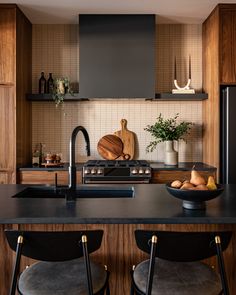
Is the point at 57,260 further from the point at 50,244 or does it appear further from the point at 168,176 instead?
the point at 168,176

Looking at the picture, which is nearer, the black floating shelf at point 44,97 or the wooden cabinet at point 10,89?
the wooden cabinet at point 10,89

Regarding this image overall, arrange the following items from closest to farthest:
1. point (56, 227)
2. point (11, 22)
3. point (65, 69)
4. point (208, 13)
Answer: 1. point (56, 227)
2. point (11, 22)
3. point (208, 13)
4. point (65, 69)

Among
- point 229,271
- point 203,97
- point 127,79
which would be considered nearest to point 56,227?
point 229,271

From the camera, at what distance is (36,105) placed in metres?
4.44

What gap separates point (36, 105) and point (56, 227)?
2.84m

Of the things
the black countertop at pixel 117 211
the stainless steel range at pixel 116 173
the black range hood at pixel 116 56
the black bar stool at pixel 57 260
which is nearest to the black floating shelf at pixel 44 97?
the black range hood at pixel 116 56

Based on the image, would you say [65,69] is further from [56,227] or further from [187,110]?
[56,227]

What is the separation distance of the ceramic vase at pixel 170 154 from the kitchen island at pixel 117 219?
79.8 inches

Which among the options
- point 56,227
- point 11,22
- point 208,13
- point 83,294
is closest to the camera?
point 83,294

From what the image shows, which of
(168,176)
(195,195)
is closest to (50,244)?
(195,195)

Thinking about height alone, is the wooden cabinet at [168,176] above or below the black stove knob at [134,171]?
below

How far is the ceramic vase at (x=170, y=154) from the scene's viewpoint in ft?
13.6

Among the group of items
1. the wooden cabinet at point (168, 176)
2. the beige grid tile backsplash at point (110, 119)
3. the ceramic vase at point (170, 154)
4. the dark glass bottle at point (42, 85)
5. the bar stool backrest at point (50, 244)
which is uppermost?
the dark glass bottle at point (42, 85)

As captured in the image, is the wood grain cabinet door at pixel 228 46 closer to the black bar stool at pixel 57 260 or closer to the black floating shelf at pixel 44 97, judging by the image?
the black floating shelf at pixel 44 97
